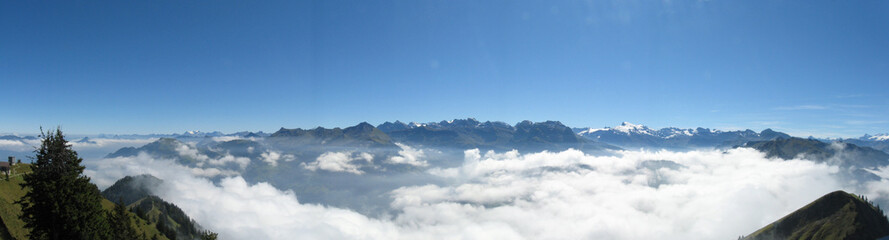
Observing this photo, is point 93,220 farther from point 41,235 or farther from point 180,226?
point 180,226

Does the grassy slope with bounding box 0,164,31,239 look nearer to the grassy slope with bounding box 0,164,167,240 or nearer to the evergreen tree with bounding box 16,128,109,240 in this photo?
the grassy slope with bounding box 0,164,167,240

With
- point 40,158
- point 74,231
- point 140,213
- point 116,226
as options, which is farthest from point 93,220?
point 140,213

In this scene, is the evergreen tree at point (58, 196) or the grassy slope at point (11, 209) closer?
the evergreen tree at point (58, 196)

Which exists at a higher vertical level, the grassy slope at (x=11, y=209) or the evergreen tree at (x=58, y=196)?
the evergreen tree at (x=58, y=196)

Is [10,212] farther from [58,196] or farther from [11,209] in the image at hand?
[58,196]

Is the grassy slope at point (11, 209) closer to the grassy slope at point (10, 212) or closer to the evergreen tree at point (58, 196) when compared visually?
the grassy slope at point (10, 212)

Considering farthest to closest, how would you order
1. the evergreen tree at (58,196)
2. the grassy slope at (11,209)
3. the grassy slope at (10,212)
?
the grassy slope at (11,209) → the grassy slope at (10,212) → the evergreen tree at (58,196)

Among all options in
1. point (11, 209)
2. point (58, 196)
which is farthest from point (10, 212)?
point (58, 196)

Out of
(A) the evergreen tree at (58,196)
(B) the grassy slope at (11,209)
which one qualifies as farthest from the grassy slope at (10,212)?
(A) the evergreen tree at (58,196)

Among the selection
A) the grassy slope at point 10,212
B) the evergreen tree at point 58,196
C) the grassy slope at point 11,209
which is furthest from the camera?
the grassy slope at point 11,209
